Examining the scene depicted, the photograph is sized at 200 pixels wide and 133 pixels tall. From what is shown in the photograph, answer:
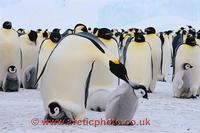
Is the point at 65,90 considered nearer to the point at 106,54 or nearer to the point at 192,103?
the point at 106,54

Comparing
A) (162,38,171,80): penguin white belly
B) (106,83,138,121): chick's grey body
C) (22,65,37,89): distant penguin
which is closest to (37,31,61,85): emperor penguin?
(22,65,37,89): distant penguin

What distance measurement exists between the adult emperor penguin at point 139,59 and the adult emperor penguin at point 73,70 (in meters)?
4.17

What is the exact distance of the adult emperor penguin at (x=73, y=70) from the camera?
5.70 meters

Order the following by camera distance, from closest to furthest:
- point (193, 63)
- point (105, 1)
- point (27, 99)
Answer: point (27, 99) → point (193, 63) → point (105, 1)

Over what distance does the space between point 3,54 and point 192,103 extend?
3.56 metres

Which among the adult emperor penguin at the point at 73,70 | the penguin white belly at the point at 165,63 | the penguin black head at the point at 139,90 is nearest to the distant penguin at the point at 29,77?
the penguin white belly at the point at 165,63

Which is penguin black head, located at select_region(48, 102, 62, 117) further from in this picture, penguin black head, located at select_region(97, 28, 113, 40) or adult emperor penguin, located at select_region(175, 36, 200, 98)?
adult emperor penguin, located at select_region(175, 36, 200, 98)

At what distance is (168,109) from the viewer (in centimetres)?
790

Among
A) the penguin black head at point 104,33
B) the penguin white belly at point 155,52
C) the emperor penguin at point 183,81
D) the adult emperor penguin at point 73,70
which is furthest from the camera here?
the penguin white belly at point 155,52

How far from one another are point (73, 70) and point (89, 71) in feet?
0.59

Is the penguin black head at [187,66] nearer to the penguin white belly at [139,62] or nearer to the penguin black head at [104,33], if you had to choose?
the penguin white belly at [139,62]

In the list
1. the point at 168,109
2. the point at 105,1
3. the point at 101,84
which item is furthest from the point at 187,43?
the point at 105,1

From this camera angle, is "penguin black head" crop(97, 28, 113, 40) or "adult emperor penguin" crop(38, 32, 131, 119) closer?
"adult emperor penguin" crop(38, 32, 131, 119)

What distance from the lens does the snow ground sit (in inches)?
219
